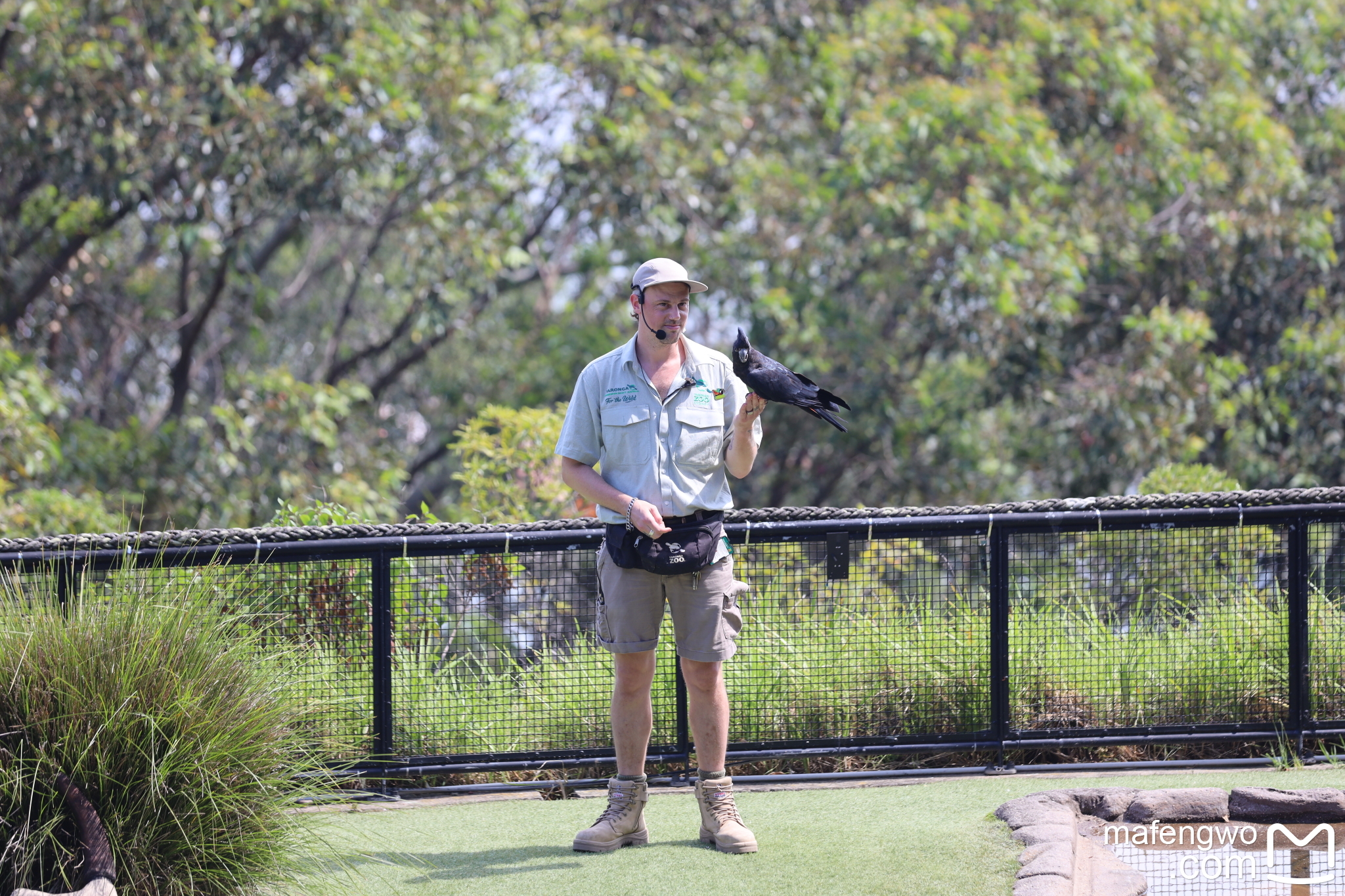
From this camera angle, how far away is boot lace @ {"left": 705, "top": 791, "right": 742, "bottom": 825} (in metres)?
4.17

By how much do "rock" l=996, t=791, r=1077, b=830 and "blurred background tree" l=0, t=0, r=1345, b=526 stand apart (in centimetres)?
632

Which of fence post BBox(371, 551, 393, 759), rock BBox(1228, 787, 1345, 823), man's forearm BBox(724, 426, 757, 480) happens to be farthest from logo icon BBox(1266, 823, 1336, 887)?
fence post BBox(371, 551, 393, 759)

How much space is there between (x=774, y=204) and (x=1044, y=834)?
31.8 feet

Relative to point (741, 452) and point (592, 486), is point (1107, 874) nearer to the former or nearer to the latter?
point (741, 452)

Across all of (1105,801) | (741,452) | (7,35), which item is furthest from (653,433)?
(7,35)

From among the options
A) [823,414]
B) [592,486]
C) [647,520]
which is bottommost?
[647,520]

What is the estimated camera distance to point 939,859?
4031 mm

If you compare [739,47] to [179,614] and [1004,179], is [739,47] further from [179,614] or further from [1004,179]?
[179,614]

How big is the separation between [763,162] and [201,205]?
567cm

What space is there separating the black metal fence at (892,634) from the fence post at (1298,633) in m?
0.01

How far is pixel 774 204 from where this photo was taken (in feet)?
42.7

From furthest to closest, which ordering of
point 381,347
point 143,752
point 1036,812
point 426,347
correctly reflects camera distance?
point 426,347 → point 381,347 → point 1036,812 → point 143,752

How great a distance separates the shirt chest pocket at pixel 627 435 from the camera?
413 centimetres

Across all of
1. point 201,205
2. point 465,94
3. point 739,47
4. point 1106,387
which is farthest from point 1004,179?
point 201,205
